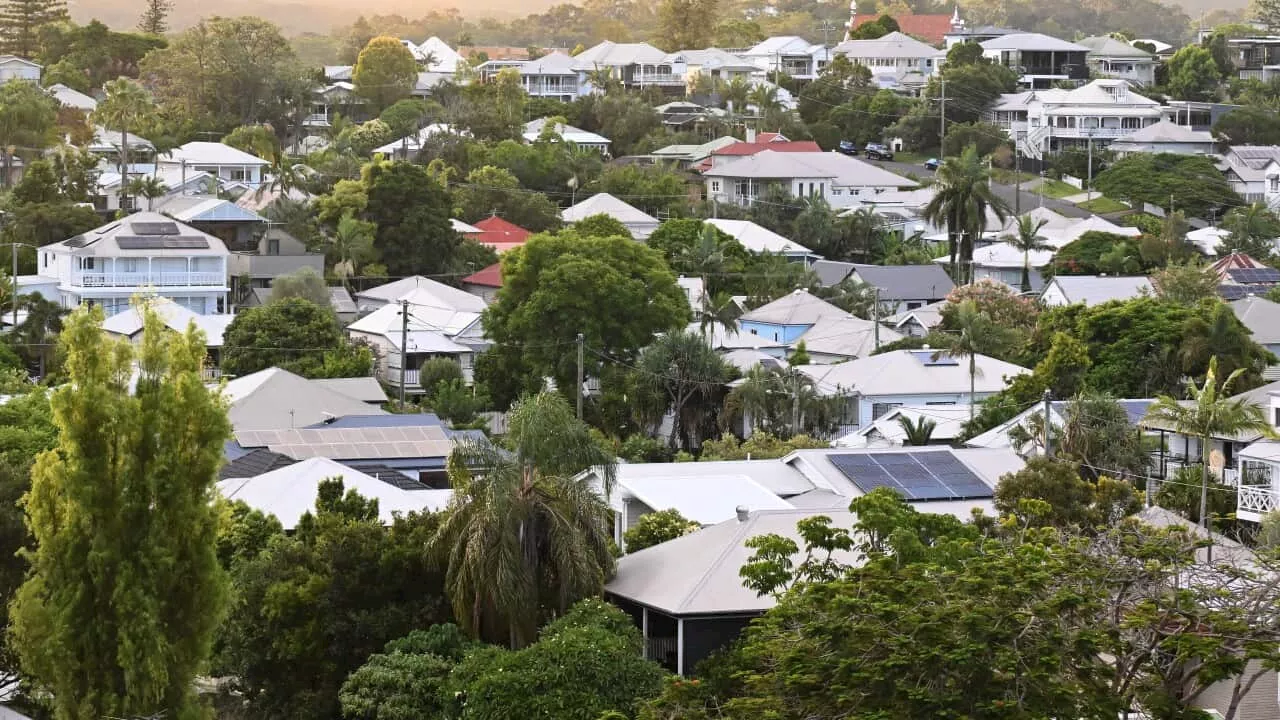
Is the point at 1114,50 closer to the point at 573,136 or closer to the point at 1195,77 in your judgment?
the point at 1195,77

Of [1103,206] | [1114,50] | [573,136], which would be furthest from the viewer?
[1114,50]

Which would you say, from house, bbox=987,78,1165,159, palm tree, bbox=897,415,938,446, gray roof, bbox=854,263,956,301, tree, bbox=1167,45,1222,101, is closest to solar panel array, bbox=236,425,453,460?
palm tree, bbox=897,415,938,446

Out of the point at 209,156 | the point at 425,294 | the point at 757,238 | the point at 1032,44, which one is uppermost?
the point at 1032,44

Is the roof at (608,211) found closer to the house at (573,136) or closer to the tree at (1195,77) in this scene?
the house at (573,136)

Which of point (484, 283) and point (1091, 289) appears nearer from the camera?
point (1091, 289)

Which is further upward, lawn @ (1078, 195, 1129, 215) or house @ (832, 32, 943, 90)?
house @ (832, 32, 943, 90)

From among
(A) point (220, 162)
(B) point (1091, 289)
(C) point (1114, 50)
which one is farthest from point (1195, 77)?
(B) point (1091, 289)

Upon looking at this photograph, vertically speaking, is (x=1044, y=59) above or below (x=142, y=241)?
above

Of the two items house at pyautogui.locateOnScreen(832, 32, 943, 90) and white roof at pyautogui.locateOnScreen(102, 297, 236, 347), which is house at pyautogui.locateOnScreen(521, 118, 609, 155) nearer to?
house at pyautogui.locateOnScreen(832, 32, 943, 90)
